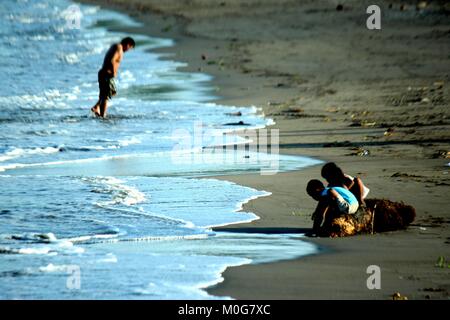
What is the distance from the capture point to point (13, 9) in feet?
146

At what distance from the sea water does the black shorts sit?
1.12 feet

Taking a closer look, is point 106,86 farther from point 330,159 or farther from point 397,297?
point 397,297

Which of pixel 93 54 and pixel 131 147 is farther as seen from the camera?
pixel 93 54

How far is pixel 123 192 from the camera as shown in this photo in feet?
35.2

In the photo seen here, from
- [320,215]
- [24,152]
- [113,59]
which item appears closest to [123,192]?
[320,215]

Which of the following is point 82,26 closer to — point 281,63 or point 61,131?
point 281,63

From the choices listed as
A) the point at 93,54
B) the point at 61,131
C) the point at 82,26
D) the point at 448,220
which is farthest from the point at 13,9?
the point at 448,220

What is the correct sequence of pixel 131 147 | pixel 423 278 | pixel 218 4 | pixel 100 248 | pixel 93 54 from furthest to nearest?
pixel 218 4 < pixel 93 54 < pixel 131 147 < pixel 100 248 < pixel 423 278

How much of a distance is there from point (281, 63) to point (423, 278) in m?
16.6

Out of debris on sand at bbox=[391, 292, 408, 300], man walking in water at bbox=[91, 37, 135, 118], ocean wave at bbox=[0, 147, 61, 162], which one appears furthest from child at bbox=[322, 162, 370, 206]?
man walking in water at bbox=[91, 37, 135, 118]

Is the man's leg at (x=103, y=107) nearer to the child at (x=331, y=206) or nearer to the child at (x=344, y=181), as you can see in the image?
the child at (x=344, y=181)

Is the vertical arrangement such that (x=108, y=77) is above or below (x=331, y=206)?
above

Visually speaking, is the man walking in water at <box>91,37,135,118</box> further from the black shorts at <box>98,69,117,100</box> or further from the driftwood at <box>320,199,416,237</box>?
the driftwood at <box>320,199,416,237</box>

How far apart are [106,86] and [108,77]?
379mm
